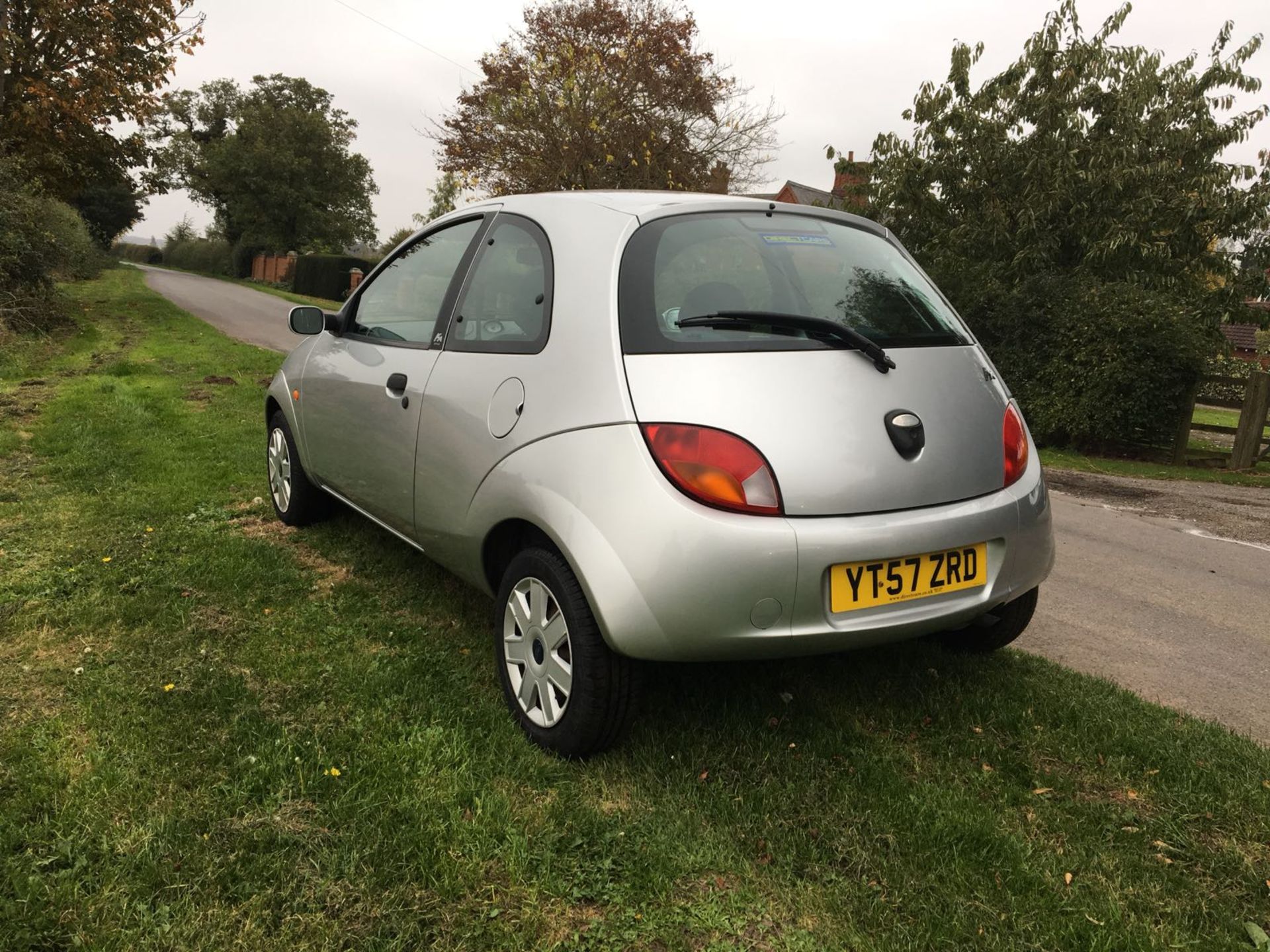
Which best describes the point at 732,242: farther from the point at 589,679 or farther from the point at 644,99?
the point at 644,99

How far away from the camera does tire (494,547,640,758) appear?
2.42 meters

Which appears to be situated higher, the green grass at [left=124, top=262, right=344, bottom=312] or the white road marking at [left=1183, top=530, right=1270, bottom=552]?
the green grass at [left=124, top=262, right=344, bottom=312]

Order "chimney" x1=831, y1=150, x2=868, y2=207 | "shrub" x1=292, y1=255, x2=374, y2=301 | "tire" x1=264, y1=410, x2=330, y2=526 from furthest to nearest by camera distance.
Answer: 1. "shrub" x1=292, y1=255, x2=374, y2=301
2. "chimney" x1=831, y1=150, x2=868, y2=207
3. "tire" x1=264, y1=410, x2=330, y2=526

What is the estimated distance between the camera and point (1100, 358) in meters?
10.9

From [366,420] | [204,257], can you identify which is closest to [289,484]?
[366,420]

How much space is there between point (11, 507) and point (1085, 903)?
17.8 feet

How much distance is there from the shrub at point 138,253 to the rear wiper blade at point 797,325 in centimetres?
7593

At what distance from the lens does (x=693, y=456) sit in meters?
2.26

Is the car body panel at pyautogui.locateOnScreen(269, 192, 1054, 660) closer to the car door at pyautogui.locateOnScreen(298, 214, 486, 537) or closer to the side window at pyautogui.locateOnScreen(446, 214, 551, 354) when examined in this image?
the side window at pyautogui.locateOnScreen(446, 214, 551, 354)

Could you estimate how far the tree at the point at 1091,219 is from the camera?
426 inches

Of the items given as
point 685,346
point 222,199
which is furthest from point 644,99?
point 222,199

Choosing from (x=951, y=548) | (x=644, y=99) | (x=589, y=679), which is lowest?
(x=589, y=679)

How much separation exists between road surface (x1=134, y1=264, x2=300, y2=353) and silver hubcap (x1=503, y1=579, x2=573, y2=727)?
13.3 m

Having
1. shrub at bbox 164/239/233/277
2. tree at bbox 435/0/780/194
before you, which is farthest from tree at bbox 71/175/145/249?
tree at bbox 435/0/780/194
